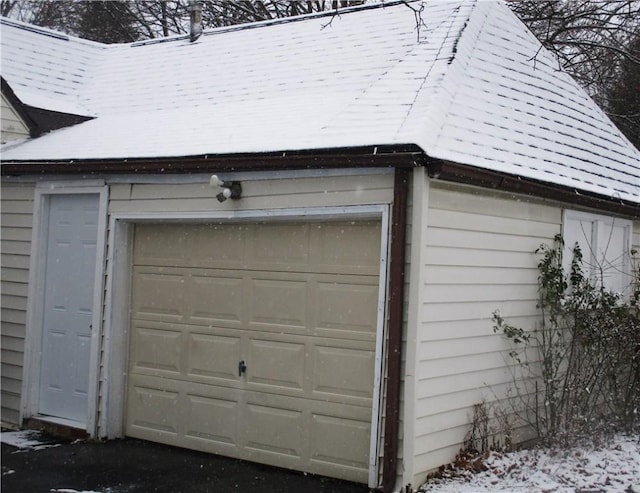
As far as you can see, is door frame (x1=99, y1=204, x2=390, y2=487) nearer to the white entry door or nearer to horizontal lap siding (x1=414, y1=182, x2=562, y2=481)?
the white entry door

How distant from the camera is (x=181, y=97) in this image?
9.95m

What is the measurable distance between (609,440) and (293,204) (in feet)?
12.5

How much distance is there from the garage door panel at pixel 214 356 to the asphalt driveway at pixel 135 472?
2.65 ft

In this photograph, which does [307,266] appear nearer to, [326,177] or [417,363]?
[326,177]

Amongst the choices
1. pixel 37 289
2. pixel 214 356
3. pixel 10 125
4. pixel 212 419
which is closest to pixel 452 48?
pixel 214 356

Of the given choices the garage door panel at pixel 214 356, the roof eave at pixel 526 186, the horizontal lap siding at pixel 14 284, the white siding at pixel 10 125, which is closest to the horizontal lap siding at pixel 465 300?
the roof eave at pixel 526 186

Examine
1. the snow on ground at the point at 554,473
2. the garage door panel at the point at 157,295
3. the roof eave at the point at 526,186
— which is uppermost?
the roof eave at the point at 526,186

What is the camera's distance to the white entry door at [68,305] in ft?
28.9

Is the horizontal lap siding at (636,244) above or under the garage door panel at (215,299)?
above

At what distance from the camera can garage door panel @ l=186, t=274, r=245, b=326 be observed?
787 cm

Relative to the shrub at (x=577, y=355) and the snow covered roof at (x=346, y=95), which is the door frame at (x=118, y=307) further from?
the shrub at (x=577, y=355)

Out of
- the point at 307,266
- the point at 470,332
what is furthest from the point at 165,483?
the point at 470,332

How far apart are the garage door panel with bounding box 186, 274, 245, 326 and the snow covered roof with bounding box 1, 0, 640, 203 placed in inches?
51.7

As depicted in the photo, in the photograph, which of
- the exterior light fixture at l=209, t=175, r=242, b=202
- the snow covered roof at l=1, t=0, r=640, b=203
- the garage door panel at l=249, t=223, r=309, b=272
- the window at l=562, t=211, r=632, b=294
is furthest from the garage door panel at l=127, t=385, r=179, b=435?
the window at l=562, t=211, r=632, b=294
